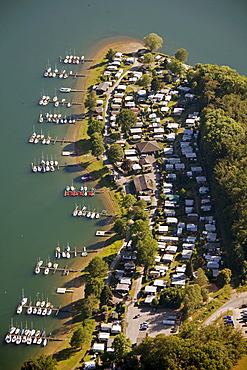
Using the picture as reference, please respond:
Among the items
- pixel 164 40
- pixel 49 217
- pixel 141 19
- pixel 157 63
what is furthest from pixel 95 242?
pixel 141 19

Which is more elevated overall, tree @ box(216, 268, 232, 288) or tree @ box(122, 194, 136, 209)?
tree @ box(122, 194, 136, 209)

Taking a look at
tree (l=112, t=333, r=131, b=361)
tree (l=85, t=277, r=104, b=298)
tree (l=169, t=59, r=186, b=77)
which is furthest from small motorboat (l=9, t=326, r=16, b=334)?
tree (l=169, t=59, r=186, b=77)

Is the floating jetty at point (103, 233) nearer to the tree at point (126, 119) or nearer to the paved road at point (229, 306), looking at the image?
the paved road at point (229, 306)

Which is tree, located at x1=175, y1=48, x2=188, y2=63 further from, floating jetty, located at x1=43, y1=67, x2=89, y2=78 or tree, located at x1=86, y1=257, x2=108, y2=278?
tree, located at x1=86, y1=257, x2=108, y2=278

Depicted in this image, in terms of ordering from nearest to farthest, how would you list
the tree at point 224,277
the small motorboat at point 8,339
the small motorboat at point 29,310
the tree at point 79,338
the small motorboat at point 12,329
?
the tree at point 79,338 < the small motorboat at point 8,339 < the small motorboat at point 12,329 < the tree at point 224,277 < the small motorboat at point 29,310

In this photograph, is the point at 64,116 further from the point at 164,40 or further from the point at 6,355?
the point at 6,355

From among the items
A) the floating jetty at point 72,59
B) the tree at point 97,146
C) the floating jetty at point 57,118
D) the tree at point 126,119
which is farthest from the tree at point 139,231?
the floating jetty at point 72,59

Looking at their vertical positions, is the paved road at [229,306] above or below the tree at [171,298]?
below
